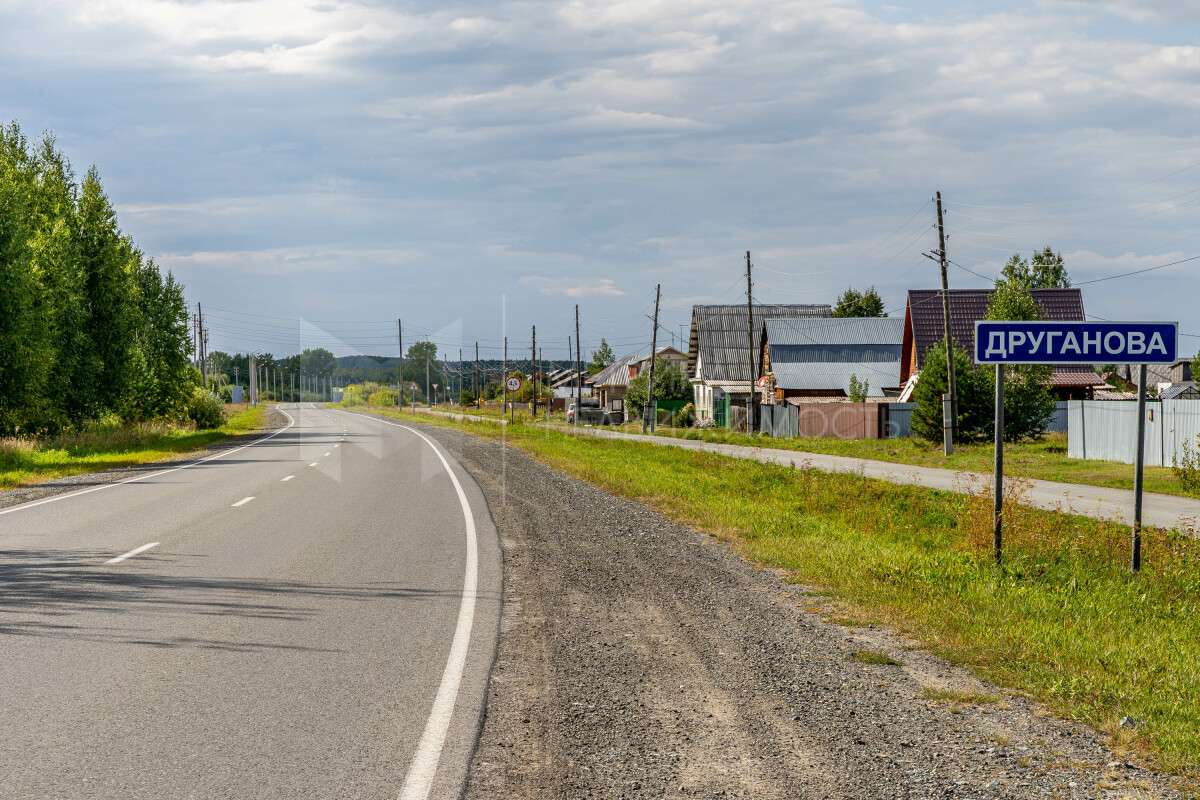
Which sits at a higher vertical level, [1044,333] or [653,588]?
[1044,333]

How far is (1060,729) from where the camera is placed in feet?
17.6

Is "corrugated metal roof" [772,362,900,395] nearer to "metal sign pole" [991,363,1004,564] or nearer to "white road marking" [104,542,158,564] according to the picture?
"metal sign pole" [991,363,1004,564]

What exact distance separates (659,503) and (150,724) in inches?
553

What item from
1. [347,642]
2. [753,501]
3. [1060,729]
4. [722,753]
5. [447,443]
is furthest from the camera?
[447,443]

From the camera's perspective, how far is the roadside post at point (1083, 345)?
9.84 metres

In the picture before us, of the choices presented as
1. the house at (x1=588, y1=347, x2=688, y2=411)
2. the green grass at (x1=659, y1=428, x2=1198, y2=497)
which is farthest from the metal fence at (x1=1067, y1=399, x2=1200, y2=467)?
the house at (x1=588, y1=347, x2=688, y2=411)

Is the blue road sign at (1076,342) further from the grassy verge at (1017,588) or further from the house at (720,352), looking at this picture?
the house at (720,352)

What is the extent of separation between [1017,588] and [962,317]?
44988 mm

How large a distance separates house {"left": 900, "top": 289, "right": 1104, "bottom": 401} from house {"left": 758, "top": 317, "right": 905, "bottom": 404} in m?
5.80

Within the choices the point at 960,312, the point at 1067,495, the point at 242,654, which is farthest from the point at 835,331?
the point at 242,654

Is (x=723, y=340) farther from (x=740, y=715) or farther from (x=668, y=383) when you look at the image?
(x=740, y=715)

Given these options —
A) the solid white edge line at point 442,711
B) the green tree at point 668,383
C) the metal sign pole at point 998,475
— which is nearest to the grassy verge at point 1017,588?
the metal sign pole at point 998,475

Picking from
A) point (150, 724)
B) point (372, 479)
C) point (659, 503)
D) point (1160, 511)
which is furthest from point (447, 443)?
point (150, 724)

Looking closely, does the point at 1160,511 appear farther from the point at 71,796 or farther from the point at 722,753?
the point at 71,796
